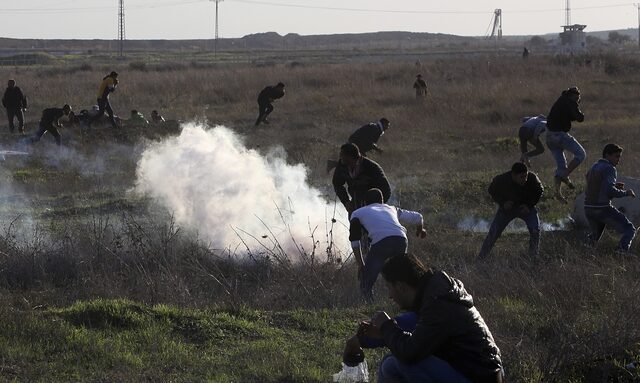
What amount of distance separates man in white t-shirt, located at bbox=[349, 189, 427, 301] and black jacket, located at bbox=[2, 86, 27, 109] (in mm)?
18567

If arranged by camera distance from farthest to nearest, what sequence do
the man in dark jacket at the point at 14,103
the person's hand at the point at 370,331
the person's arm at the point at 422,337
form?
the man in dark jacket at the point at 14,103, the person's hand at the point at 370,331, the person's arm at the point at 422,337

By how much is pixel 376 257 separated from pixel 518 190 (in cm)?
292

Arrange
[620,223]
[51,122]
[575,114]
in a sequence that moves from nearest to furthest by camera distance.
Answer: [620,223]
[575,114]
[51,122]

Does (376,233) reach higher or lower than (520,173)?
lower

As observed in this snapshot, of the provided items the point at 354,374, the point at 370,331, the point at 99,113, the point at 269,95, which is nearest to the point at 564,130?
the point at 354,374

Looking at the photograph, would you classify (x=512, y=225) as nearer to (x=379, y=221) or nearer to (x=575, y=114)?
(x=575, y=114)

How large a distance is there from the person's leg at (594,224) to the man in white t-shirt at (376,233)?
328cm

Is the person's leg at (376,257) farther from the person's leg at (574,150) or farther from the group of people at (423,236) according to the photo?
the person's leg at (574,150)

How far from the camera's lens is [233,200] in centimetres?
1306

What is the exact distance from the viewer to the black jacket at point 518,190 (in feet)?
37.4

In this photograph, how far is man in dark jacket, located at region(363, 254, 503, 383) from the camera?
16.7ft

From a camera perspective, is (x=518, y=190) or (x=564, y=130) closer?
(x=518, y=190)

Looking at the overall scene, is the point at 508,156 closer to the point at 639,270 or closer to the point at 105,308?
the point at 639,270

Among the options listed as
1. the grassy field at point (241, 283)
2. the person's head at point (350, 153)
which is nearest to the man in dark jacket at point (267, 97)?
the grassy field at point (241, 283)
